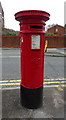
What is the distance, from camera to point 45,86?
379 centimetres

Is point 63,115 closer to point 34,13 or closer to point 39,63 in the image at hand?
point 39,63

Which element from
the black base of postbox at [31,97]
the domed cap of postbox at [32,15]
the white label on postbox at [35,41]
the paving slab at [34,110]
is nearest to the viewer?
the domed cap of postbox at [32,15]

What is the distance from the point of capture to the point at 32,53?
7.58 ft

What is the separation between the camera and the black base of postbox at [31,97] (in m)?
2.49

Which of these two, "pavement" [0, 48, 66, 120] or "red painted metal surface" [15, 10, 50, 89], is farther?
"pavement" [0, 48, 66, 120]

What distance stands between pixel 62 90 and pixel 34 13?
8.08ft

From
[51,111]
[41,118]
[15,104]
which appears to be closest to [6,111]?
[15,104]

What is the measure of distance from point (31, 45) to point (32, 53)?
17cm

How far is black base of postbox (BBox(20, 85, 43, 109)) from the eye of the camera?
2.49 meters

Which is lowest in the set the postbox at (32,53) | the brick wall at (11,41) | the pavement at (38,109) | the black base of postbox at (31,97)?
the pavement at (38,109)

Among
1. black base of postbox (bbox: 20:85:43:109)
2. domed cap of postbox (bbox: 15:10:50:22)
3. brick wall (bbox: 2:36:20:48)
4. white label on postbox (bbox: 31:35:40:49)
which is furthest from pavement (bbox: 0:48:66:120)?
brick wall (bbox: 2:36:20:48)

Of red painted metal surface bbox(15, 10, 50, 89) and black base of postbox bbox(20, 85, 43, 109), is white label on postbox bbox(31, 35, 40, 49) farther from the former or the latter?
black base of postbox bbox(20, 85, 43, 109)

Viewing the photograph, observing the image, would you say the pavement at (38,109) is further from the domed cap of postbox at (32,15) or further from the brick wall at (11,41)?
the brick wall at (11,41)

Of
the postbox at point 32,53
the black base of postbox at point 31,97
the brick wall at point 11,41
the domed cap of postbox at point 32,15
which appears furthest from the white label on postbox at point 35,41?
the brick wall at point 11,41
